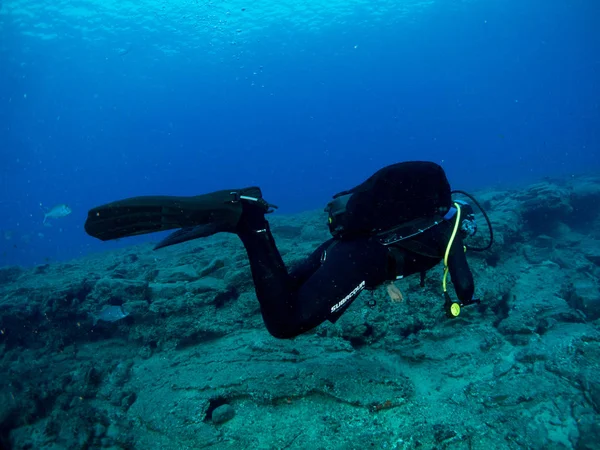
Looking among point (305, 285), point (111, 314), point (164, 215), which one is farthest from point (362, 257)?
point (111, 314)

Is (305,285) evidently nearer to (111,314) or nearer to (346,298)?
(346,298)

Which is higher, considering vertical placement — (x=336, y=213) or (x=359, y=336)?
(x=336, y=213)

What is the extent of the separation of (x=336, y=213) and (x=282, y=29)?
191ft

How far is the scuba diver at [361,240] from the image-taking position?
326 cm

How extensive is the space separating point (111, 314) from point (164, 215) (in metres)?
4.77

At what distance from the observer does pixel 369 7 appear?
5072 centimetres

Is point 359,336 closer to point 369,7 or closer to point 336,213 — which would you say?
point 336,213

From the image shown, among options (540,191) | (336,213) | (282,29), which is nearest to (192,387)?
(336,213)

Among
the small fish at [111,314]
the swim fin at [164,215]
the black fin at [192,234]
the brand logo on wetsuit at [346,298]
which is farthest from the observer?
the small fish at [111,314]

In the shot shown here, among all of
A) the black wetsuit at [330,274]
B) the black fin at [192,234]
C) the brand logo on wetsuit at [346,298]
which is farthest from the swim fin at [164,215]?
the brand logo on wetsuit at [346,298]

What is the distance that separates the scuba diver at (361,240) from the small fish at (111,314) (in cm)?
403

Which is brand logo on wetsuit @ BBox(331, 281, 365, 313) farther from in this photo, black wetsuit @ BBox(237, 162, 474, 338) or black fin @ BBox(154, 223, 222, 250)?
black fin @ BBox(154, 223, 222, 250)

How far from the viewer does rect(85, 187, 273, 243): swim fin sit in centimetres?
275

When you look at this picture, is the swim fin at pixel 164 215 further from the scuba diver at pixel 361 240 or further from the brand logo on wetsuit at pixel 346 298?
the brand logo on wetsuit at pixel 346 298
